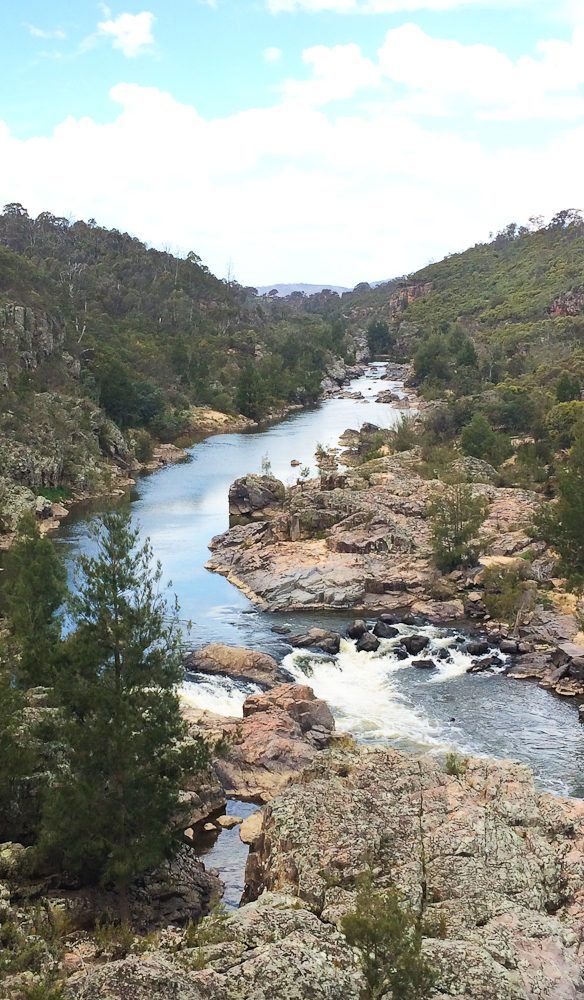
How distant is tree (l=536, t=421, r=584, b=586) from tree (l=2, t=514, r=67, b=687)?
57.4 ft

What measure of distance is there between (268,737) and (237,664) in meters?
5.79

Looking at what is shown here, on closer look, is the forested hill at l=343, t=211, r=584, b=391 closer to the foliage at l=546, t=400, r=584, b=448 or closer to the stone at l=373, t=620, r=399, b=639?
the foliage at l=546, t=400, r=584, b=448

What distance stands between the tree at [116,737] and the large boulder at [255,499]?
31.4 m

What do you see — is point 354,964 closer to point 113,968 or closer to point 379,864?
point 113,968

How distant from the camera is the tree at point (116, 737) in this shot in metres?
13.7

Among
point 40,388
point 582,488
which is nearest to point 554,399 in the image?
point 582,488

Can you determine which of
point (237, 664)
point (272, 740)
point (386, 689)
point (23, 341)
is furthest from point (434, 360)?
point (272, 740)

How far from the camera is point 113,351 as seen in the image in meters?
75.0

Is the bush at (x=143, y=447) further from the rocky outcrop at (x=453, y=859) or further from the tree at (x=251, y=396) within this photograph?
the rocky outcrop at (x=453, y=859)

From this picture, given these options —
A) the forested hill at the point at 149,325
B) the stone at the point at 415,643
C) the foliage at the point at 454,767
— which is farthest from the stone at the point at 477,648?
the forested hill at the point at 149,325

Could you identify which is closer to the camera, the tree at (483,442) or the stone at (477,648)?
the stone at (477,648)

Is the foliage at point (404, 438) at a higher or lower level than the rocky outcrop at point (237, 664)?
higher

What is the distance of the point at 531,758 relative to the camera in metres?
21.8

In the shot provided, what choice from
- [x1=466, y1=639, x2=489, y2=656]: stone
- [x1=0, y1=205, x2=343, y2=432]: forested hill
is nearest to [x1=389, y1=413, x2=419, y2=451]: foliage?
[x1=0, y1=205, x2=343, y2=432]: forested hill
